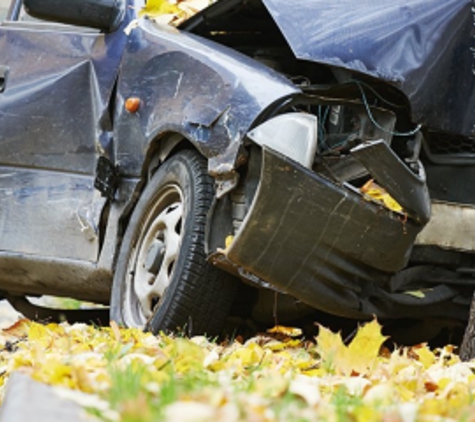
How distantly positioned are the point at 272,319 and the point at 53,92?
1789 mm

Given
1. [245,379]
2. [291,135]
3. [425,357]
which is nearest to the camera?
[245,379]

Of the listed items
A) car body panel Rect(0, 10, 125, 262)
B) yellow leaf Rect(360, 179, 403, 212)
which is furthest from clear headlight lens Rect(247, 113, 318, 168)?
car body panel Rect(0, 10, 125, 262)

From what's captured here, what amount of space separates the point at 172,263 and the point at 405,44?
130cm

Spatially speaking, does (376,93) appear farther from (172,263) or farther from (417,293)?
(172,263)

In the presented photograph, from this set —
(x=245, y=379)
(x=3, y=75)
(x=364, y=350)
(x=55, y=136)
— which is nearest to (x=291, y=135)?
(x=364, y=350)

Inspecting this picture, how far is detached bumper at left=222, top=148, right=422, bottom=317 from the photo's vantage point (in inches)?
182

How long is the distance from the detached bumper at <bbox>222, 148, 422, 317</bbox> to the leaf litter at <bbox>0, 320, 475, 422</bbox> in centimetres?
29

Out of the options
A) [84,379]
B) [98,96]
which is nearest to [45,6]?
[98,96]

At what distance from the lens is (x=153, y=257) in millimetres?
5527

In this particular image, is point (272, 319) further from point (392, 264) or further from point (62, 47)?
point (62, 47)

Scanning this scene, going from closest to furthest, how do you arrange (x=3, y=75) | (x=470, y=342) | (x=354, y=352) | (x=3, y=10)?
(x=354, y=352)
(x=470, y=342)
(x=3, y=75)
(x=3, y=10)

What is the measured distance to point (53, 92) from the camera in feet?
21.9

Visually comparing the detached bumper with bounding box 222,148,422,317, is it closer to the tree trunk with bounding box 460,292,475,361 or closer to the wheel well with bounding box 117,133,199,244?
the tree trunk with bounding box 460,292,475,361

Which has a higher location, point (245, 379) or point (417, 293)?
point (245, 379)
